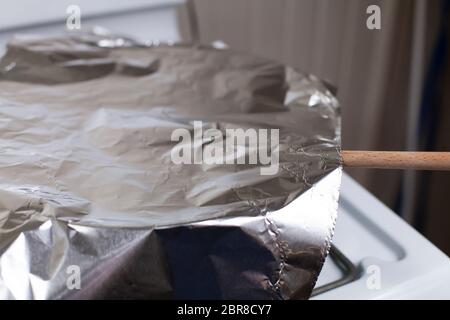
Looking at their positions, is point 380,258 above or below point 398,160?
below

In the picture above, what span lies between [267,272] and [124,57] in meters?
0.41

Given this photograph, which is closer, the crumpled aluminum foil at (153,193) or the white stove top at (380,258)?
the crumpled aluminum foil at (153,193)

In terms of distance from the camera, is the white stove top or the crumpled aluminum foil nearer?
the crumpled aluminum foil

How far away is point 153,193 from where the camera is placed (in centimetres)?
43

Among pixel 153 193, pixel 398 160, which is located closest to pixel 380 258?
pixel 398 160

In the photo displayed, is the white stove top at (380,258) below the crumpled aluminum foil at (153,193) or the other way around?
below

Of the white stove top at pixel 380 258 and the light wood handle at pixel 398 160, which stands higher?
the light wood handle at pixel 398 160

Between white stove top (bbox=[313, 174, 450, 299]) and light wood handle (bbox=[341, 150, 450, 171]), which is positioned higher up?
light wood handle (bbox=[341, 150, 450, 171])

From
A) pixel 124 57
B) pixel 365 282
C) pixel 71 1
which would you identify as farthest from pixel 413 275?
pixel 71 1

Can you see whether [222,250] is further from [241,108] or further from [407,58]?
[407,58]

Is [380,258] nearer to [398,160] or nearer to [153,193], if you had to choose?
[398,160]

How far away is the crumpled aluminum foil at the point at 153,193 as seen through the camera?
37 cm

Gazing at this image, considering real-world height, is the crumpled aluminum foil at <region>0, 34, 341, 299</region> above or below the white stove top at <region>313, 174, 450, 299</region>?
above

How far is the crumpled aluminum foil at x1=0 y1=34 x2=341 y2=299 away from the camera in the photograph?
0.37 metres
